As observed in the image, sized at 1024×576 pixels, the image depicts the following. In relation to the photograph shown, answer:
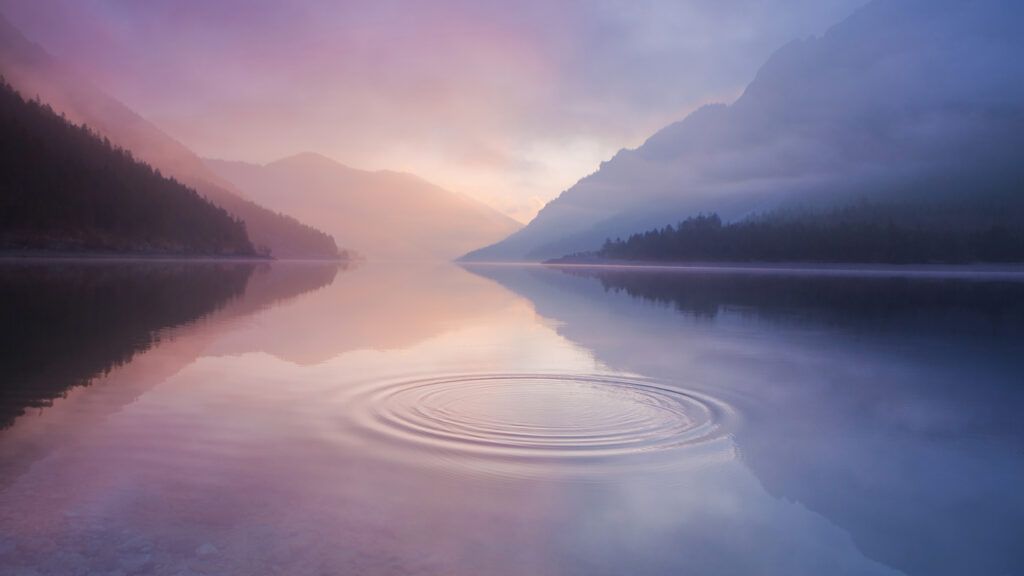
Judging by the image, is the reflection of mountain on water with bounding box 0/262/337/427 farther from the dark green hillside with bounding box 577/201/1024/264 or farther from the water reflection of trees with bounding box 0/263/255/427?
the dark green hillside with bounding box 577/201/1024/264

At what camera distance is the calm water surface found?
5.73m

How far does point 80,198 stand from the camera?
92.2m

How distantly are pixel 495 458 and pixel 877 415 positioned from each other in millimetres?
6907

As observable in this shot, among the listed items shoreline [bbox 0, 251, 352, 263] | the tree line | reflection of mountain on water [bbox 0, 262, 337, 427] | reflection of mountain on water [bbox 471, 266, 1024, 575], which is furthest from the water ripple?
the tree line

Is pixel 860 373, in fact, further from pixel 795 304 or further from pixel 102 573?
pixel 795 304

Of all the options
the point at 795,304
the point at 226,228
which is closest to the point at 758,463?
the point at 795,304

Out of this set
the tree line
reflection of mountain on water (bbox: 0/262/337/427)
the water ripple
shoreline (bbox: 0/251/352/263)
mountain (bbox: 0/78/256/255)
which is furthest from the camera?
the tree line

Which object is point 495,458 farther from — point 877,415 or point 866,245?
point 866,245

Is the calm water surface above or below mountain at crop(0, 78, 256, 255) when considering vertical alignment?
below

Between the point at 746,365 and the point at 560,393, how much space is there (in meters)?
5.83

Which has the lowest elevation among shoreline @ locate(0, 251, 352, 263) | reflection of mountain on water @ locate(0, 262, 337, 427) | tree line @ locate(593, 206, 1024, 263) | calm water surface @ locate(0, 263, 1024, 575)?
calm water surface @ locate(0, 263, 1024, 575)

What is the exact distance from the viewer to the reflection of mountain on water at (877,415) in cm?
665

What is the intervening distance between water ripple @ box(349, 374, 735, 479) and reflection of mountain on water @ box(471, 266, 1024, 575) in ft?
2.69

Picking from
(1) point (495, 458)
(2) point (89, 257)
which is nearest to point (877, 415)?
(1) point (495, 458)
